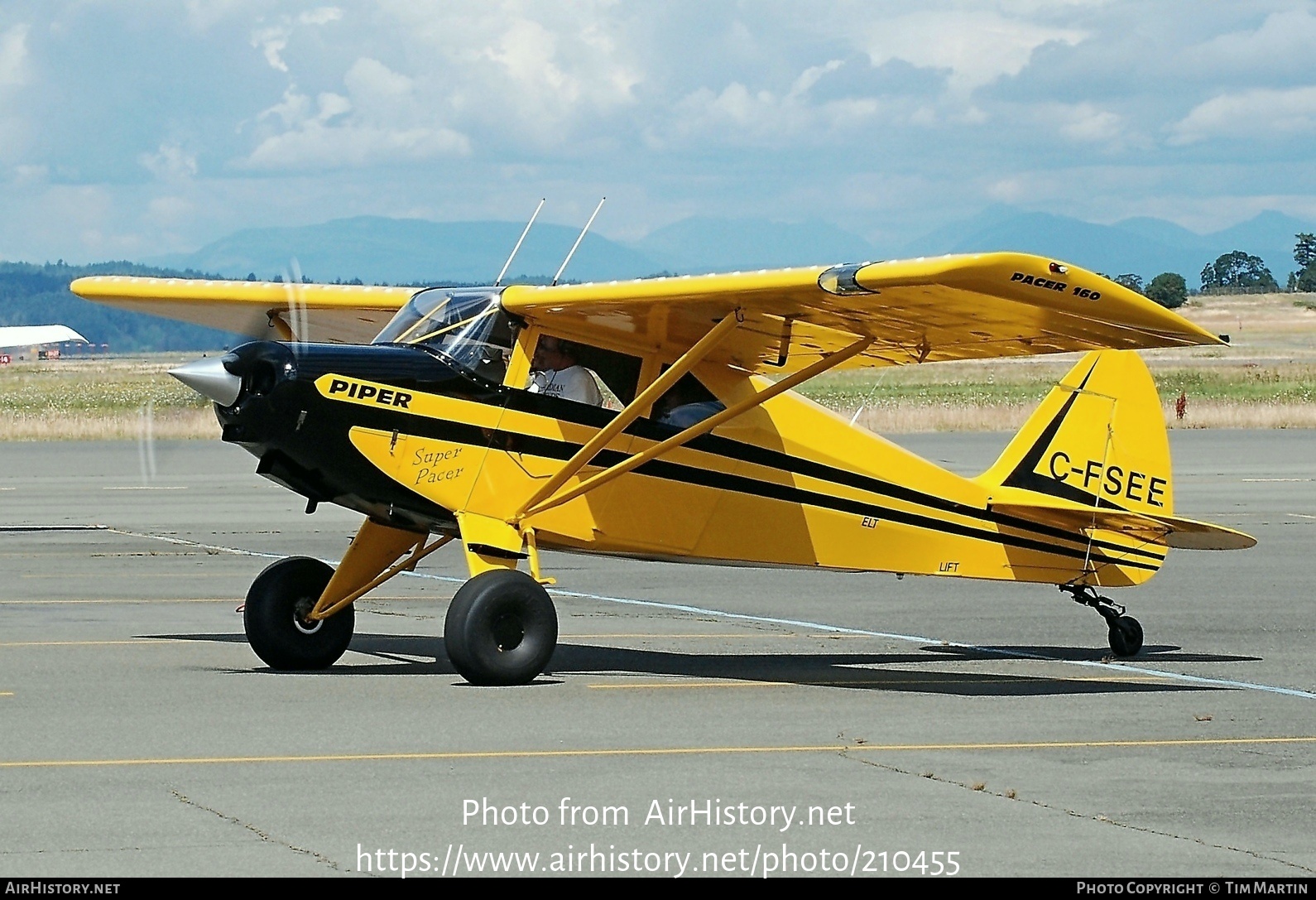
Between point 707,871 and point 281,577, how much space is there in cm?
639

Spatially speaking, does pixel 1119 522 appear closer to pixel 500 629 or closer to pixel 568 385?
pixel 568 385

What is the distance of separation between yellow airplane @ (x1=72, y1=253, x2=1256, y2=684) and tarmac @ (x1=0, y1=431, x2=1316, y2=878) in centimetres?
68

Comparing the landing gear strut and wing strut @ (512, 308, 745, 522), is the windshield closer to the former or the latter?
wing strut @ (512, 308, 745, 522)

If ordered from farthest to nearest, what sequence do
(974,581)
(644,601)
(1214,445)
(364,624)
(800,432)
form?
1. (1214,445)
2. (974,581)
3. (644,601)
4. (364,624)
5. (800,432)

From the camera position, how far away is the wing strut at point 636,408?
11727 mm

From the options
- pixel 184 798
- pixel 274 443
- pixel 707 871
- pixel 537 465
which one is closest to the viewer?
pixel 707 871

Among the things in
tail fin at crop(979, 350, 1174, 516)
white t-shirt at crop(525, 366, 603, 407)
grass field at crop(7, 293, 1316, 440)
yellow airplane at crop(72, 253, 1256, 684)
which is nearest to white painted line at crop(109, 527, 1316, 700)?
yellow airplane at crop(72, 253, 1256, 684)

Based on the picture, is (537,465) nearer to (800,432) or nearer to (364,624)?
(800,432)

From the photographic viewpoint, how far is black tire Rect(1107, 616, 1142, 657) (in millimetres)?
13461

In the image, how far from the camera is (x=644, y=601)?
1728 cm

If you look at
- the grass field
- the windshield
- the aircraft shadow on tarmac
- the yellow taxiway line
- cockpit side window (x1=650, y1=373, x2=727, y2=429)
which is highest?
the grass field
